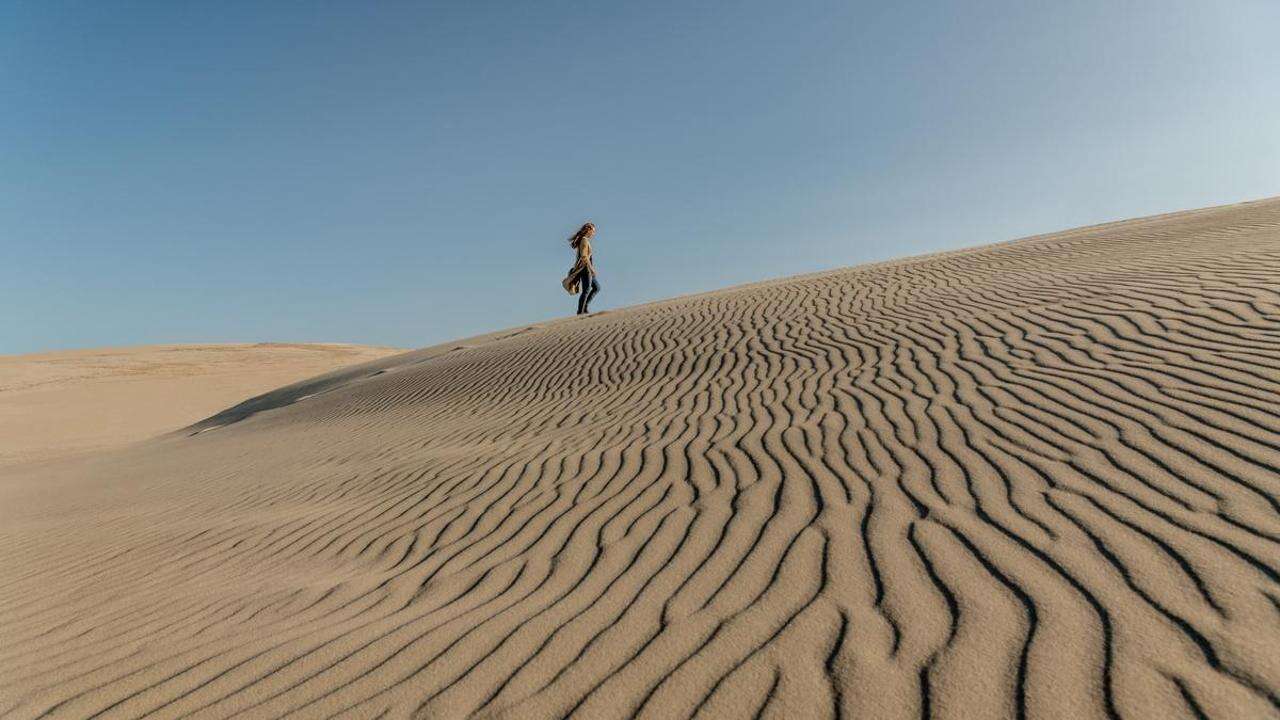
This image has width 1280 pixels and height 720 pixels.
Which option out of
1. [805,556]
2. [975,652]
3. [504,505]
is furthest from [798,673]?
[504,505]

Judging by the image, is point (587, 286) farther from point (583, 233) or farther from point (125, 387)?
point (125, 387)

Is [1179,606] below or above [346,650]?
below

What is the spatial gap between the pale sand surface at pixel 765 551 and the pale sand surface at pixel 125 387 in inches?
352

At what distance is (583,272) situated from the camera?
1656cm

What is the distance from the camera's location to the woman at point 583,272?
622 inches

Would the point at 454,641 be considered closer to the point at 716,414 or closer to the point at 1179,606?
the point at 1179,606

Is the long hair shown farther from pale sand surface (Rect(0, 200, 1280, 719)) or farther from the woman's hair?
pale sand surface (Rect(0, 200, 1280, 719))

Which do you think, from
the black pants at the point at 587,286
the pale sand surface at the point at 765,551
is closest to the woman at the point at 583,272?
the black pants at the point at 587,286

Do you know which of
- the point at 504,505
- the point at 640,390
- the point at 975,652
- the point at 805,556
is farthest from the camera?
the point at 640,390

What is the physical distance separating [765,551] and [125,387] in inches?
999

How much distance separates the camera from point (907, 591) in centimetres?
275

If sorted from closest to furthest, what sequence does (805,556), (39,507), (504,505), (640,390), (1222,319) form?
1. (805,556)
2. (504,505)
3. (1222,319)
4. (39,507)
5. (640,390)

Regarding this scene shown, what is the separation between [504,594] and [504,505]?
151cm

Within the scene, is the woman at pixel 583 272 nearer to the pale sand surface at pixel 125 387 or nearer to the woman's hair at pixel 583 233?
the woman's hair at pixel 583 233
